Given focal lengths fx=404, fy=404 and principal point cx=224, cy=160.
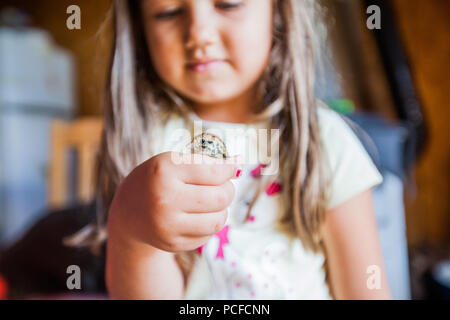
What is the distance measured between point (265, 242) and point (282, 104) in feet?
0.32

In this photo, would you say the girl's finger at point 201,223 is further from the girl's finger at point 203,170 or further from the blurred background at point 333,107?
the blurred background at point 333,107

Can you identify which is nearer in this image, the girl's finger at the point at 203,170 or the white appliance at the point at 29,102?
the girl's finger at the point at 203,170

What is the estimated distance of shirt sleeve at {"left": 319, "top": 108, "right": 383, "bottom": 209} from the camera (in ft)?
0.93

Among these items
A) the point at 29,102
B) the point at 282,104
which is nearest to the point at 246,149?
the point at 282,104

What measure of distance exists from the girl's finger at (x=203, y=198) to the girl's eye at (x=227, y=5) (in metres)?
0.11

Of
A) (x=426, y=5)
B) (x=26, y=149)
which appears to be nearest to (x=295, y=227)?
(x=426, y=5)

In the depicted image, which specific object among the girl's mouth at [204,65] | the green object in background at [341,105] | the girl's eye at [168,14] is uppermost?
the girl's eye at [168,14]

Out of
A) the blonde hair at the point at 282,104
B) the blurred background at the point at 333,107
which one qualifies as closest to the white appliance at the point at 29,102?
the blurred background at the point at 333,107

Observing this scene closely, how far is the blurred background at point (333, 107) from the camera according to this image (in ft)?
1.09

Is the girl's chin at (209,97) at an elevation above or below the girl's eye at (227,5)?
below

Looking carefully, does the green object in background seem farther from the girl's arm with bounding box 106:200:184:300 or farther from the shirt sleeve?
the girl's arm with bounding box 106:200:184:300

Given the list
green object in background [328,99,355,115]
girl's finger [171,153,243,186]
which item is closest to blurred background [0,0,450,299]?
green object in background [328,99,355,115]

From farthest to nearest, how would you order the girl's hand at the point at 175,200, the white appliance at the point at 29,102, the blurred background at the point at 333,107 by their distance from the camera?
the white appliance at the point at 29,102 → the blurred background at the point at 333,107 → the girl's hand at the point at 175,200
